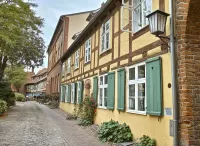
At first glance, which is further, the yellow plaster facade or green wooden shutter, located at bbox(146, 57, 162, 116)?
green wooden shutter, located at bbox(146, 57, 162, 116)

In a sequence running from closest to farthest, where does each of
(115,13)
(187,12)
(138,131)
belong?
(187,12) < (138,131) < (115,13)

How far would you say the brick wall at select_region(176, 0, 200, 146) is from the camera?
4.64 metres

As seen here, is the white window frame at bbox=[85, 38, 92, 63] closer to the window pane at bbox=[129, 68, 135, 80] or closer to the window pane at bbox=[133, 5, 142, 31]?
the window pane at bbox=[133, 5, 142, 31]

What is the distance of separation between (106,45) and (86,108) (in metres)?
3.31

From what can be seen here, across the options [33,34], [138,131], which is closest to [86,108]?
[138,131]

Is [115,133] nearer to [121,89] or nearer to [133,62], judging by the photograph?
[121,89]

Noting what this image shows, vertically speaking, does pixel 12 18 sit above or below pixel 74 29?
below

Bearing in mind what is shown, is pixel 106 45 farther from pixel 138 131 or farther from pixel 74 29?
pixel 74 29

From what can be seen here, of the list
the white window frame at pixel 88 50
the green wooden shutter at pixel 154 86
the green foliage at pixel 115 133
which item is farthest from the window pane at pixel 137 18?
the white window frame at pixel 88 50

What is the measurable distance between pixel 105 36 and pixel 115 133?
4780mm

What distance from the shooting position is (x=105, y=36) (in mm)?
10172

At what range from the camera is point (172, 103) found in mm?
4922

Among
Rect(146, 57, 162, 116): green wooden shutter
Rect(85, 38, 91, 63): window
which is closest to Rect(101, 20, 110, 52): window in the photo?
Rect(85, 38, 91, 63): window

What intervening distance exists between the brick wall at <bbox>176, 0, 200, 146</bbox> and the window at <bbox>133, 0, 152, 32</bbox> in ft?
5.66
